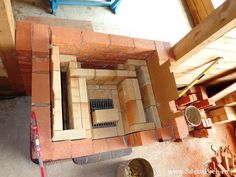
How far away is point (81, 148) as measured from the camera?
45.6 inches

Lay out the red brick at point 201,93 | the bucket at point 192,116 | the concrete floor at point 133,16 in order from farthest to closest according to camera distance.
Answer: the red brick at point 201,93, the bucket at point 192,116, the concrete floor at point 133,16

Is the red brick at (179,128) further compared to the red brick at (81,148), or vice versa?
the red brick at (179,128)

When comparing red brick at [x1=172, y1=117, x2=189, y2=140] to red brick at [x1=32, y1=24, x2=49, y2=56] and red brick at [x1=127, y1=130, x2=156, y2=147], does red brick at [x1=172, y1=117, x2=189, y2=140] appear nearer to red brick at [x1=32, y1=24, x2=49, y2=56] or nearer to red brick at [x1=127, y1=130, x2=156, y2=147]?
red brick at [x1=127, y1=130, x2=156, y2=147]

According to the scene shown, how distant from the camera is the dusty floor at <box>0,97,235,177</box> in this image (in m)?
1.50

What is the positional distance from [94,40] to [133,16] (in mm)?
907

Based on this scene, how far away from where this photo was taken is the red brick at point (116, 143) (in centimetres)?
137

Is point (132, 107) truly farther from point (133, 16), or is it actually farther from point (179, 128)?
point (133, 16)

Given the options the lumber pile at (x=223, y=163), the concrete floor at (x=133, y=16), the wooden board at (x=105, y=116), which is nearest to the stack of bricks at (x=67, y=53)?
the wooden board at (x=105, y=116)

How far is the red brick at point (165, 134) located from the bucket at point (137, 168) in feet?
1.09

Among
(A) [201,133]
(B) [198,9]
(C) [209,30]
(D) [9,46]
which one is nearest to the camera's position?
(D) [9,46]

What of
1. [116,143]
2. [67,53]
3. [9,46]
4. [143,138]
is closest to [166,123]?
[143,138]

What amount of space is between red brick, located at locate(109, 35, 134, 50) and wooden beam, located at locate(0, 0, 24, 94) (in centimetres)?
63

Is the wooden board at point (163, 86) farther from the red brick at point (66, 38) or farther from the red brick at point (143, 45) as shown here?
the red brick at point (66, 38)

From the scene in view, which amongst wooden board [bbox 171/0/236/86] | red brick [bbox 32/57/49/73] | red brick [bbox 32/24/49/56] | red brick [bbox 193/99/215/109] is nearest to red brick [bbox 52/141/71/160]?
red brick [bbox 32/57/49/73]
